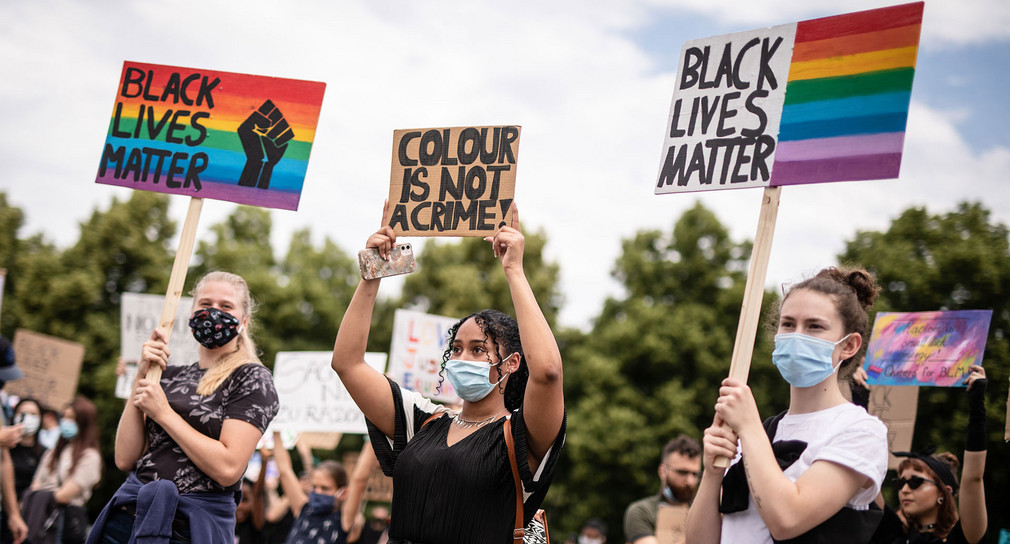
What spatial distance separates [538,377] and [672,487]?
400 centimetres

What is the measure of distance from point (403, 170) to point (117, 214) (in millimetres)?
28510

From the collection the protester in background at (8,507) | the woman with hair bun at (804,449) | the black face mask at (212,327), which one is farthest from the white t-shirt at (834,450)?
the protester in background at (8,507)

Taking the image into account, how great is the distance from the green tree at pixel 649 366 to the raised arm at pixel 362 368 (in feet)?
66.8

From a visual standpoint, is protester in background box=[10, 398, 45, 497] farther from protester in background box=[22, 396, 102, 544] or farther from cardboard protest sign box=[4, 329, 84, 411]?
cardboard protest sign box=[4, 329, 84, 411]

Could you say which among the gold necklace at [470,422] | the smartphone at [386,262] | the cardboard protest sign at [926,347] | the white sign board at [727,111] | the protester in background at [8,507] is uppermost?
the white sign board at [727,111]

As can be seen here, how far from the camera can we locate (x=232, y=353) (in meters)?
4.37

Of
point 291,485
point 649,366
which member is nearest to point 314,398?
point 291,485

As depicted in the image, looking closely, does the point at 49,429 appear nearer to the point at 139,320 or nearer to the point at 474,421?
the point at 139,320

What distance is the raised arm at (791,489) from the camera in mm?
2773

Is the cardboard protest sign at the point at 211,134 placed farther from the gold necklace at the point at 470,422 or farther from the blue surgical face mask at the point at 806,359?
the blue surgical face mask at the point at 806,359

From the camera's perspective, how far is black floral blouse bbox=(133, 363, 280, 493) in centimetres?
400

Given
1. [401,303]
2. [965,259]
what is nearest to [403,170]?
[965,259]

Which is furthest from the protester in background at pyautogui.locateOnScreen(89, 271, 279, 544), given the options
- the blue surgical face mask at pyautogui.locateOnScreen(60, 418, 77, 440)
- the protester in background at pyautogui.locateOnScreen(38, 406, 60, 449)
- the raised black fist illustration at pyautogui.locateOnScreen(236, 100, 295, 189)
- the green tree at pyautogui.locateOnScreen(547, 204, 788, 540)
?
the green tree at pyautogui.locateOnScreen(547, 204, 788, 540)

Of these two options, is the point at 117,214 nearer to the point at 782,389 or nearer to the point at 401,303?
the point at 401,303
